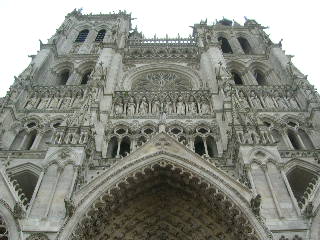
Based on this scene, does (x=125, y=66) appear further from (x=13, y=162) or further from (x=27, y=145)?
(x=13, y=162)

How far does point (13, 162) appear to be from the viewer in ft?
49.7

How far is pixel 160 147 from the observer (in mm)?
14492

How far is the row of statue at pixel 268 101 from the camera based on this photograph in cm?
1900

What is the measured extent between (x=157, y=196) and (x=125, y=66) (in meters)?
11.4

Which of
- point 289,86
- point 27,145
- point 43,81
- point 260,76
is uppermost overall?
point 260,76

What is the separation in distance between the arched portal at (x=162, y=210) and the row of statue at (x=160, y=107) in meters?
4.92

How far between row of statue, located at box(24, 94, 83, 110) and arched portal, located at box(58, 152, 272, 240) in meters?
6.63

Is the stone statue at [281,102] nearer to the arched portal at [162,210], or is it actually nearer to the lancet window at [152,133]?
the lancet window at [152,133]

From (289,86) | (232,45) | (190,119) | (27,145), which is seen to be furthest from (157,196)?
(232,45)

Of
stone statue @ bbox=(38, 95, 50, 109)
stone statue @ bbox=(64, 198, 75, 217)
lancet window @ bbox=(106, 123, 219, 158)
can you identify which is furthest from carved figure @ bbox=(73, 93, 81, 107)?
stone statue @ bbox=(64, 198, 75, 217)

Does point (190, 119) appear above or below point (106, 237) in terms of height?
above

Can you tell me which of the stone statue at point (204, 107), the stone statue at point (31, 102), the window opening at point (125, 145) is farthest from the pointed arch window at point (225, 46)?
the stone statue at point (31, 102)

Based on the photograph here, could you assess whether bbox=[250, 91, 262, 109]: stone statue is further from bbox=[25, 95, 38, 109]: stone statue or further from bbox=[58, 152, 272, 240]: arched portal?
bbox=[25, 95, 38, 109]: stone statue

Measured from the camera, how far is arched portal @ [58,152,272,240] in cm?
1222
